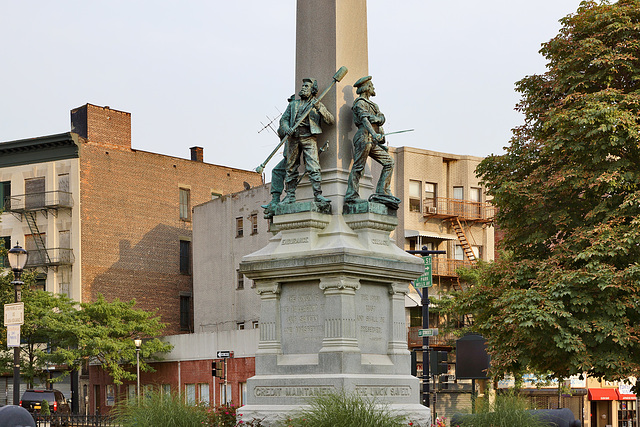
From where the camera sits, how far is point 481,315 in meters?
31.8

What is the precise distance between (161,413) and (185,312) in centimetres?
6039

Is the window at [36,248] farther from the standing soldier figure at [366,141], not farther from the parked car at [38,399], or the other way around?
the standing soldier figure at [366,141]

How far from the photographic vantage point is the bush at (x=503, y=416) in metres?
18.5

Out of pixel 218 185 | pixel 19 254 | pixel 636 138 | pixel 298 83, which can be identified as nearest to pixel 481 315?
pixel 636 138

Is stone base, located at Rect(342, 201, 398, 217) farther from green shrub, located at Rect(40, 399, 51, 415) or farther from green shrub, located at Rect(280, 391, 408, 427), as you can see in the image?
green shrub, located at Rect(40, 399, 51, 415)

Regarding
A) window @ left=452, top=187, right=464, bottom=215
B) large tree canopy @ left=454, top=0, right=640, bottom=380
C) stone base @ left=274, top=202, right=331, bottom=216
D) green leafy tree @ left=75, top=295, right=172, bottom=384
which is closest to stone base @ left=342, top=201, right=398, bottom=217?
stone base @ left=274, top=202, right=331, bottom=216

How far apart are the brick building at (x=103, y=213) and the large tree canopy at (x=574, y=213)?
3679 cm

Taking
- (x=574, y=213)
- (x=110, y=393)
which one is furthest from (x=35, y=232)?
(x=574, y=213)

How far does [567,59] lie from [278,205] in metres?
16.0

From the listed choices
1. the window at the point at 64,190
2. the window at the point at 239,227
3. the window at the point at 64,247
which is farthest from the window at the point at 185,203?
the window at the point at 239,227

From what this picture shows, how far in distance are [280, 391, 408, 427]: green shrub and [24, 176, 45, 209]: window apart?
5852cm

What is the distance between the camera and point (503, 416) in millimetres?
18656

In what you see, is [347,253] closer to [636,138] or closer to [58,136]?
[636,138]

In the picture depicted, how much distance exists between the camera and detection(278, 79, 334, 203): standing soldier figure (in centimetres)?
1700
